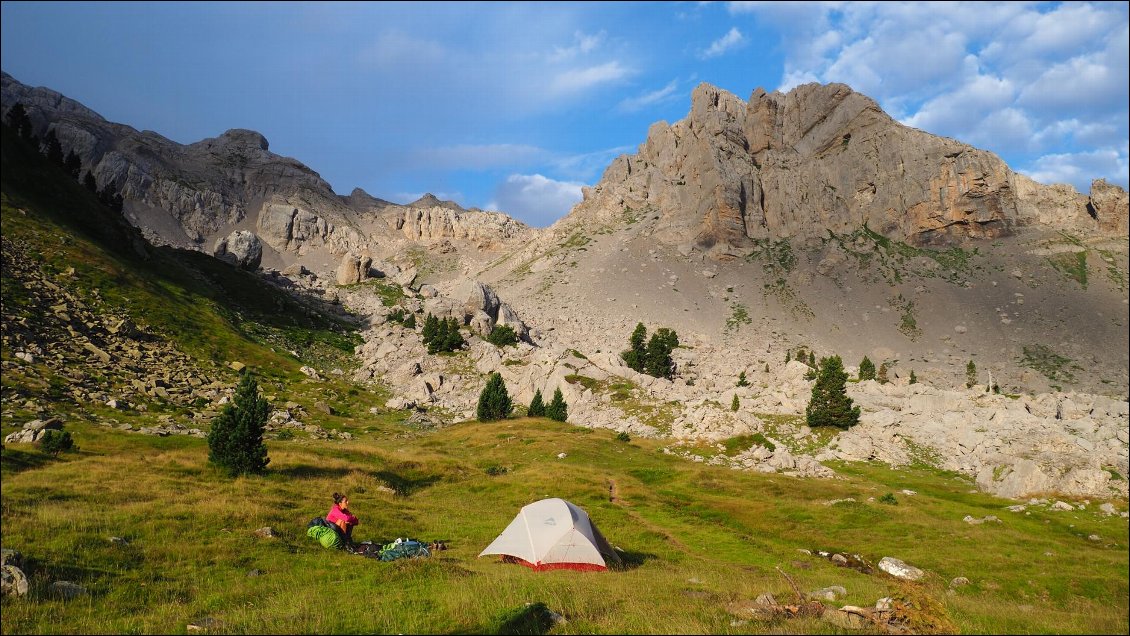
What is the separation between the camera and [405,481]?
39.0 metres

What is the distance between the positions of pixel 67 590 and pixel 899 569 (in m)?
29.9

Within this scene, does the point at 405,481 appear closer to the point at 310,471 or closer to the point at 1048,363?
the point at 310,471

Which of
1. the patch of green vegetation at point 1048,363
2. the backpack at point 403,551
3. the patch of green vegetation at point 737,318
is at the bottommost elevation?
the backpack at point 403,551

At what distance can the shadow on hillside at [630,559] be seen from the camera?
74.6ft

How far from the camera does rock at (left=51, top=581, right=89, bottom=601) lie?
461 inches

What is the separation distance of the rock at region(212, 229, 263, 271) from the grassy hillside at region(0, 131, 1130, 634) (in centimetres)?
5626

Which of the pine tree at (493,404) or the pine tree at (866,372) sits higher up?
the pine tree at (866,372)

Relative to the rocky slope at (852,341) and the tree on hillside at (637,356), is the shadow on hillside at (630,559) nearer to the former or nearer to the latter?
the rocky slope at (852,341)

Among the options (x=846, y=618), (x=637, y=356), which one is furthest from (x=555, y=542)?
(x=637, y=356)

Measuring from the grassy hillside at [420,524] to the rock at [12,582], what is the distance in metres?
0.44

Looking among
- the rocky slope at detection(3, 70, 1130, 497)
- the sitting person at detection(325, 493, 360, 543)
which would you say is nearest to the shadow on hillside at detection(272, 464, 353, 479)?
the sitting person at detection(325, 493, 360, 543)

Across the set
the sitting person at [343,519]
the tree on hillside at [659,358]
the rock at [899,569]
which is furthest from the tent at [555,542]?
the tree on hillside at [659,358]

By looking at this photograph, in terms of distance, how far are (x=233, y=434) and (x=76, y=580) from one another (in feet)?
58.2

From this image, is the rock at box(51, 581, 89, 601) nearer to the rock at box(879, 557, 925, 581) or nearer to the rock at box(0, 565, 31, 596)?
the rock at box(0, 565, 31, 596)
